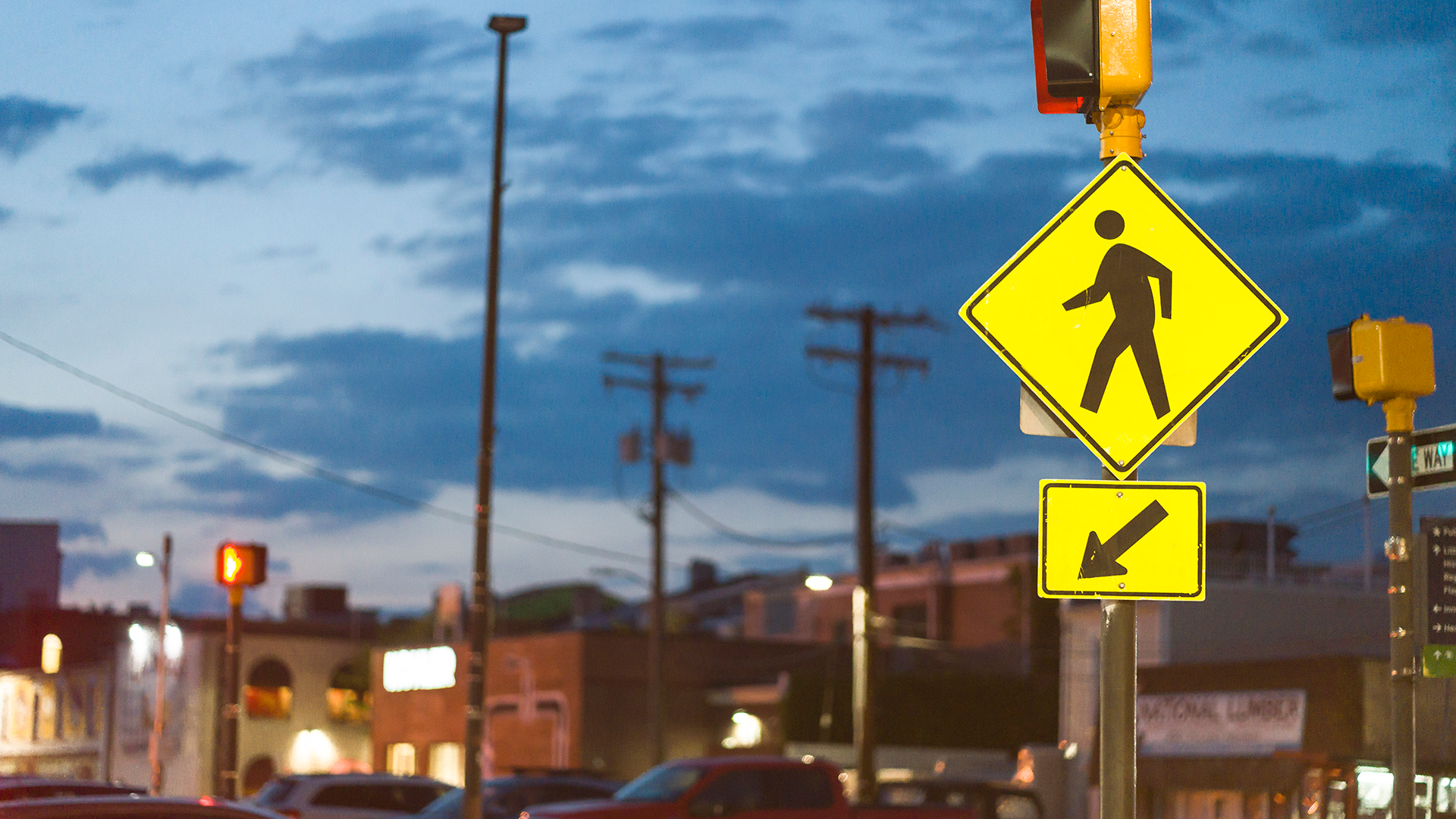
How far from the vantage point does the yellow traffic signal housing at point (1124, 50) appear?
5336 mm

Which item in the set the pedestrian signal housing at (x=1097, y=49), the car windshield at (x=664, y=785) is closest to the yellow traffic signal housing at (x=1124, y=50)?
the pedestrian signal housing at (x=1097, y=49)

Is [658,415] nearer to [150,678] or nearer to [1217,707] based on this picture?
[1217,707]

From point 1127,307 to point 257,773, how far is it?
67019mm

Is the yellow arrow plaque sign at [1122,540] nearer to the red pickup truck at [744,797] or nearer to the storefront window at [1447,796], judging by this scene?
the red pickup truck at [744,797]

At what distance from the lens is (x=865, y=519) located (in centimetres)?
3659

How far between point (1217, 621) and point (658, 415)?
15544 millimetres

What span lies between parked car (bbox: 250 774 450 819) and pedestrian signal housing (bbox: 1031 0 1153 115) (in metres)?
22.1

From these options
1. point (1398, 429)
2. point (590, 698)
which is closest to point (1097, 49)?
point (1398, 429)

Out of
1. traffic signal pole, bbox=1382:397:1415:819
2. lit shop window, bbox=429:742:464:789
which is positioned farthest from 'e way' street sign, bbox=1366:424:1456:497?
lit shop window, bbox=429:742:464:789

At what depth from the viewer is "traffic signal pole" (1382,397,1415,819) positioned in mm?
8680

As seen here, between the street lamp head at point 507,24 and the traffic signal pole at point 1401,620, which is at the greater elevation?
the street lamp head at point 507,24

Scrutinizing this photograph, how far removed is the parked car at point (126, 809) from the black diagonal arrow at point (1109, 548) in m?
5.74

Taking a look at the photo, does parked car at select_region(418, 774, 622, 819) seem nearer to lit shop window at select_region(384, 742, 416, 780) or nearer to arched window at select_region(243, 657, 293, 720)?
lit shop window at select_region(384, 742, 416, 780)

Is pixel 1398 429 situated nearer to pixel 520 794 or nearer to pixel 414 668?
pixel 520 794
